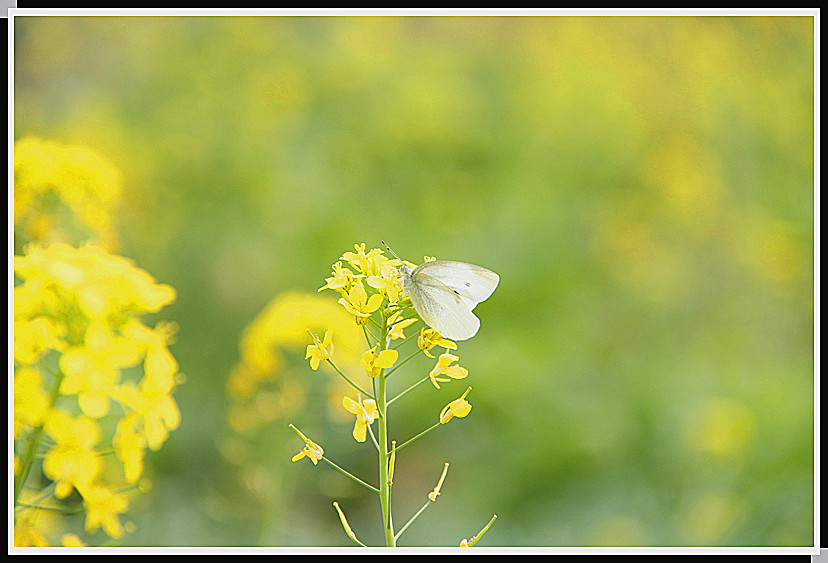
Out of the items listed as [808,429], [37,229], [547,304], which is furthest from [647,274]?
[37,229]

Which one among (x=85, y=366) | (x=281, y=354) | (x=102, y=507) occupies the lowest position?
(x=102, y=507)

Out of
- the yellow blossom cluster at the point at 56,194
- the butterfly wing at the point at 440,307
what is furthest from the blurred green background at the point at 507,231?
the butterfly wing at the point at 440,307

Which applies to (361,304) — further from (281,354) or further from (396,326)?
(281,354)

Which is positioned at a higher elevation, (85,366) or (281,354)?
(281,354)

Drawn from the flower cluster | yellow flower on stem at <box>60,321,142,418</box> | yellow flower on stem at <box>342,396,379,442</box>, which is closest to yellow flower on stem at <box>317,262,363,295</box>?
the flower cluster

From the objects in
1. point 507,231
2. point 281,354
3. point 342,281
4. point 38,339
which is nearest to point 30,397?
point 38,339

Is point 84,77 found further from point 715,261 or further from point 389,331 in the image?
point 715,261

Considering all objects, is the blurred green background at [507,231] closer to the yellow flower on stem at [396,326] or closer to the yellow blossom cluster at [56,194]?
the yellow blossom cluster at [56,194]
